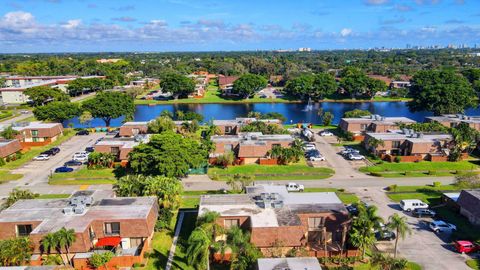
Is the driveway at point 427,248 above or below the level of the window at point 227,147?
below

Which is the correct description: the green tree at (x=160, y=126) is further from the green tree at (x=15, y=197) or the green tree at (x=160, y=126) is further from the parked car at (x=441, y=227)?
the parked car at (x=441, y=227)

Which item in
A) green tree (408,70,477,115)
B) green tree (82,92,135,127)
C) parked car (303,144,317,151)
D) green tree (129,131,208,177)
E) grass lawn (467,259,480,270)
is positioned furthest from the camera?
green tree (408,70,477,115)

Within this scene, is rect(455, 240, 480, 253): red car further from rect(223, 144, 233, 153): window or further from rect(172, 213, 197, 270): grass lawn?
rect(223, 144, 233, 153): window

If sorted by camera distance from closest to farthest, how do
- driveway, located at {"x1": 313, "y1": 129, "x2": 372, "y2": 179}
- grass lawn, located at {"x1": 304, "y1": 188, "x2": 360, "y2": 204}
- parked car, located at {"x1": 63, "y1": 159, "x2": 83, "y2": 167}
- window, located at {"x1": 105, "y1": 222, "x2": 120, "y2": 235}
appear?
window, located at {"x1": 105, "y1": 222, "x2": 120, "y2": 235}
grass lawn, located at {"x1": 304, "y1": 188, "x2": 360, "y2": 204}
driveway, located at {"x1": 313, "y1": 129, "x2": 372, "y2": 179}
parked car, located at {"x1": 63, "y1": 159, "x2": 83, "y2": 167}

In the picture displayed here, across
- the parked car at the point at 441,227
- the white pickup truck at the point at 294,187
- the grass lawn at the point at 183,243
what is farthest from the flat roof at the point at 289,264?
the white pickup truck at the point at 294,187

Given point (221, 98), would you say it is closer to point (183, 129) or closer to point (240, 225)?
point (183, 129)

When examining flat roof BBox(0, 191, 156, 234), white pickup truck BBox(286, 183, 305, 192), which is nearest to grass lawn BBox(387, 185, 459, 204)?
white pickup truck BBox(286, 183, 305, 192)
